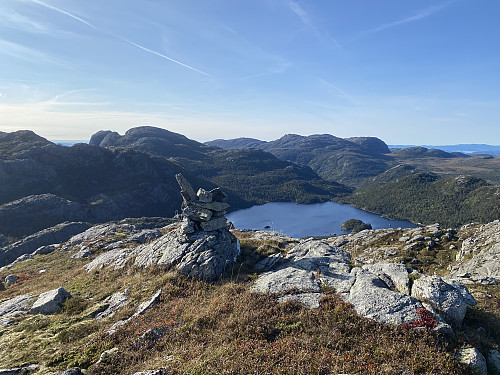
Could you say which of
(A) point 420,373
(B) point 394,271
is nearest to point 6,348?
(A) point 420,373

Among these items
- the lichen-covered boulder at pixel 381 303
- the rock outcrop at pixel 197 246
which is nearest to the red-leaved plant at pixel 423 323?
the lichen-covered boulder at pixel 381 303

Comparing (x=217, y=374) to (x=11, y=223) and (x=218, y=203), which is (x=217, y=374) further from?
(x=11, y=223)

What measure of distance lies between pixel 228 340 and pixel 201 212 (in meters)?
13.7

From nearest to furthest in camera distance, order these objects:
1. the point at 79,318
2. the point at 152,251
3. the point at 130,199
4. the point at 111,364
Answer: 1. the point at 111,364
2. the point at 79,318
3. the point at 152,251
4. the point at 130,199

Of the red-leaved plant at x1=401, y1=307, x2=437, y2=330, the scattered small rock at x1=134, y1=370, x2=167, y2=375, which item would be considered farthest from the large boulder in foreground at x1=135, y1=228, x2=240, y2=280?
the red-leaved plant at x1=401, y1=307, x2=437, y2=330

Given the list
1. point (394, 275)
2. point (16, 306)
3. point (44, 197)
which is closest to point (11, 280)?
point (16, 306)

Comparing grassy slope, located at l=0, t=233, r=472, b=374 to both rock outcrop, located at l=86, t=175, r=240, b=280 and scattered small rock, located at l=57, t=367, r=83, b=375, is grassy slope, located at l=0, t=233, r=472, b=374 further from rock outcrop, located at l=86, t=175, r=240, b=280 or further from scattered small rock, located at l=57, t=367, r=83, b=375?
rock outcrop, located at l=86, t=175, r=240, b=280

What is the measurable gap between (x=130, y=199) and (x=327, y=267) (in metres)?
207

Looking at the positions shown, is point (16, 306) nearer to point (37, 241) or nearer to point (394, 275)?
point (394, 275)

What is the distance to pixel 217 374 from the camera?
9.05 m

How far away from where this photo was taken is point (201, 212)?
23609 millimetres

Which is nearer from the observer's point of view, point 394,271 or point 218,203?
point 394,271

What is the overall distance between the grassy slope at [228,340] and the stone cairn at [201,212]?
7.06 metres

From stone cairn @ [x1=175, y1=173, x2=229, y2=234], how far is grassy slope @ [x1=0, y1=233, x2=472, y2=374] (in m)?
7.06
